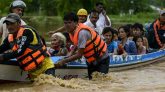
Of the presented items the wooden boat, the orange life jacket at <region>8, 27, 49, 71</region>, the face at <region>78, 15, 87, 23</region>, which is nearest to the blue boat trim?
the wooden boat

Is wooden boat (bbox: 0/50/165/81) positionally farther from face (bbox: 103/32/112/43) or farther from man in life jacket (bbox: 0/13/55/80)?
face (bbox: 103/32/112/43)

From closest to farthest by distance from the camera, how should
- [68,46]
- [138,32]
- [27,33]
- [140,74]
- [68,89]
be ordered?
[27,33]
[68,89]
[68,46]
[140,74]
[138,32]

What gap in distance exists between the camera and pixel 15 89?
663 cm

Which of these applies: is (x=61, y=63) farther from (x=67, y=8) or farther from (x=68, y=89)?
(x=67, y=8)

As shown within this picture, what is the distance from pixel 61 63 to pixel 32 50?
85 cm

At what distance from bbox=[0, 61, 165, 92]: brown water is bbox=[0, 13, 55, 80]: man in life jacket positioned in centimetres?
20

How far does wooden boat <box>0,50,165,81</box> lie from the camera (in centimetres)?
672

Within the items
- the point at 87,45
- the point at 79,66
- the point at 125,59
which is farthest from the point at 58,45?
the point at 125,59

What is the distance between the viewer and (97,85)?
7.13 metres

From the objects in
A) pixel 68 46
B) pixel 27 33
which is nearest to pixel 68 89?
pixel 27 33

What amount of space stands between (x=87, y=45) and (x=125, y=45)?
2.56m

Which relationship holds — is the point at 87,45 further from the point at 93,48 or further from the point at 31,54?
the point at 31,54

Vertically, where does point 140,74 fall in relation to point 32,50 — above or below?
below

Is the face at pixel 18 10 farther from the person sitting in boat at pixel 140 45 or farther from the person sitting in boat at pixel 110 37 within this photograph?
the person sitting in boat at pixel 140 45
